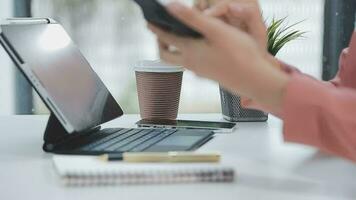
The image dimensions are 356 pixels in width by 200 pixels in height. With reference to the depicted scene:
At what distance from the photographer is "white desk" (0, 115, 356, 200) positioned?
67cm

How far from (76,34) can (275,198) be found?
1.21 m

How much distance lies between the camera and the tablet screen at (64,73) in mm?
845

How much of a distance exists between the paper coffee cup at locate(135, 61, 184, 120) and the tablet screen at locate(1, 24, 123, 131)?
0.38 ft

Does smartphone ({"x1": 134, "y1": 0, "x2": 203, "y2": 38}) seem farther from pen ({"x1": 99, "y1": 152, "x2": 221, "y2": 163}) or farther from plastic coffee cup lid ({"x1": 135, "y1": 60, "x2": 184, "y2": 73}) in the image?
plastic coffee cup lid ({"x1": 135, "y1": 60, "x2": 184, "y2": 73})

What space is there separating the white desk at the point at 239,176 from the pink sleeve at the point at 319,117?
5 cm

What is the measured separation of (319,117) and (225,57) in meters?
0.15

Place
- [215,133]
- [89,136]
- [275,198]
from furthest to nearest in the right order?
[215,133], [89,136], [275,198]

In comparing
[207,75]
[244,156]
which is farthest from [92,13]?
[207,75]

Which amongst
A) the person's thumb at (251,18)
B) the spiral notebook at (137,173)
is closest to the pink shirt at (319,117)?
the spiral notebook at (137,173)

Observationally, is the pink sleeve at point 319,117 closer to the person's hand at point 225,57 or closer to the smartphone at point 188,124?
the person's hand at point 225,57

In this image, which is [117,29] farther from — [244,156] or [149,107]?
[244,156]

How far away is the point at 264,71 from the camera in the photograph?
676 millimetres

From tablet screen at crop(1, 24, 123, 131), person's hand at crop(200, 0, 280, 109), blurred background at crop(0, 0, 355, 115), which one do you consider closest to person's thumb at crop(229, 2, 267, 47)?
person's hand at crop(200, 0, 280, 109)

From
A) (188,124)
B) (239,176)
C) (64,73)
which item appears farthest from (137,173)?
(188,124)
